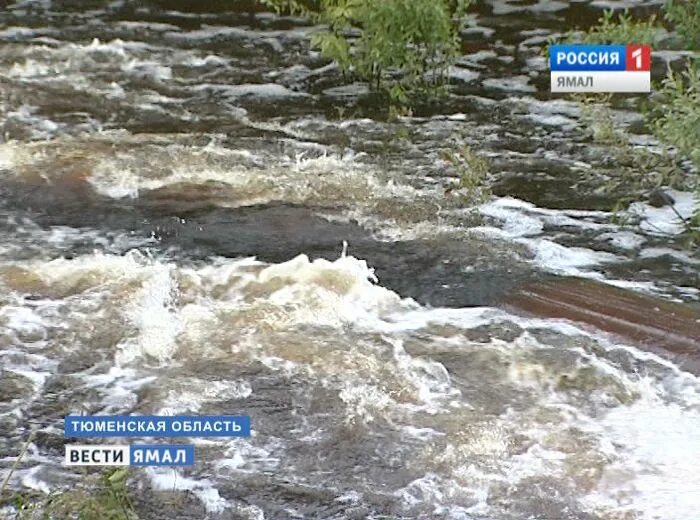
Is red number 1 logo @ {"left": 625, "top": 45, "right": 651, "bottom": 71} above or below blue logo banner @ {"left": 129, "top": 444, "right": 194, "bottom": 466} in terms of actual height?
above

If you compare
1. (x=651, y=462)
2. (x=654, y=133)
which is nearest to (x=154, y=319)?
(x=651, y=462)

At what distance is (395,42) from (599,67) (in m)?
1.70

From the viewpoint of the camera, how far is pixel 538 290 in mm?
6637

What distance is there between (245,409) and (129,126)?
408cm

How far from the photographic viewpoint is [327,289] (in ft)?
21.7

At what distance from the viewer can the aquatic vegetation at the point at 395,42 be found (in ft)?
29.6

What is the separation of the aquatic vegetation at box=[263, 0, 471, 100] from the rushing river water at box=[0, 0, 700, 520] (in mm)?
250

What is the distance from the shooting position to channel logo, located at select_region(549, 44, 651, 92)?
27.1ft

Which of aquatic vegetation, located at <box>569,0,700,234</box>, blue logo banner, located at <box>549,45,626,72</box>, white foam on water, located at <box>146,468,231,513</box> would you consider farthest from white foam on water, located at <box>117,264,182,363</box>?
blue logo banner, located at <box>549,45,626,72</box>

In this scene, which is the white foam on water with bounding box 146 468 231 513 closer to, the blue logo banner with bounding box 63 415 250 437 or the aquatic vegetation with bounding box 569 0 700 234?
the blue logo banner with bounding box 63 415 250 437

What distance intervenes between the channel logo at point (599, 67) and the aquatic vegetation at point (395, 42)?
3.01 ft

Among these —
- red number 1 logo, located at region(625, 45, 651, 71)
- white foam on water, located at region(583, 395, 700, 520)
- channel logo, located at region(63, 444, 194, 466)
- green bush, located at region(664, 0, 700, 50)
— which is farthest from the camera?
red number 1 logo, located at region(625, 45, 651, 71)

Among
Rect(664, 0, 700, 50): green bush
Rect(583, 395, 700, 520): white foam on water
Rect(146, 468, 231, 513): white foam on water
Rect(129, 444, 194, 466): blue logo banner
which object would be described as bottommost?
Rect(583, 395, 700, 520): white foam on water

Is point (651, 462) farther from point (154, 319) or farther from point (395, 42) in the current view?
point (395, 42)
